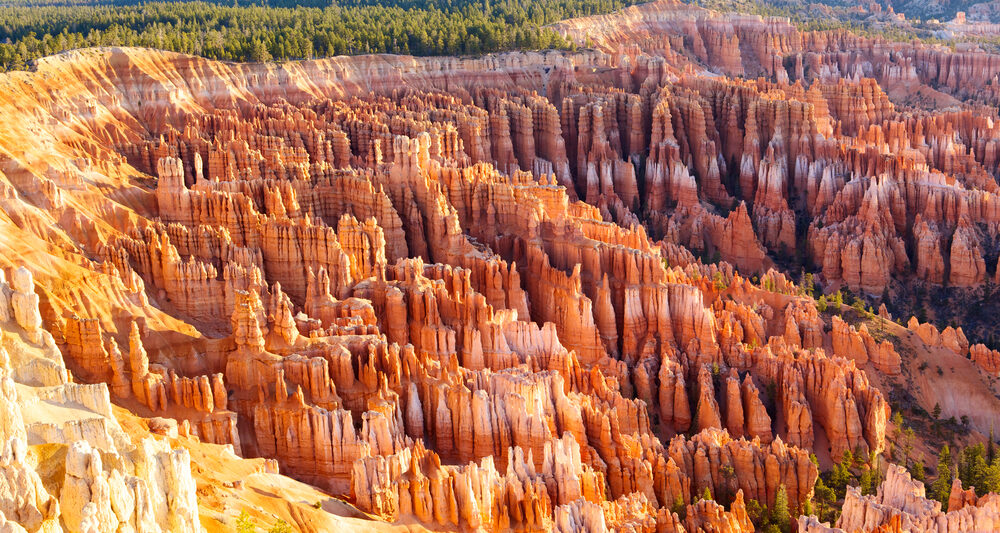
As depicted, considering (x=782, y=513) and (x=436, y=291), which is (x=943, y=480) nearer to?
(x=782, y=513)

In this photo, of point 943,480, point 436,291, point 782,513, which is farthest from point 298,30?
point 782,513

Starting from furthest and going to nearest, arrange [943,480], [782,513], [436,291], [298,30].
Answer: [298,30], [436,291], [943,480], [782,513]

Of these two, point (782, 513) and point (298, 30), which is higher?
point (298, 30)

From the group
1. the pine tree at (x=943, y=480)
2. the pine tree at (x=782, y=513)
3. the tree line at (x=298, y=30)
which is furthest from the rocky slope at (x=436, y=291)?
the tree line at (x=298, y=30)

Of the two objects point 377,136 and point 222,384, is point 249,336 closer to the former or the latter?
point 222,384

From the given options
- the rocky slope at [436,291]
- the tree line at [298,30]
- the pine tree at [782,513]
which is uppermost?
the tree line at [298,30]

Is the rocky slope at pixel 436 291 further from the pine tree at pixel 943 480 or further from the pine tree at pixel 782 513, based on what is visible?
the pine tree at pixel 943 480

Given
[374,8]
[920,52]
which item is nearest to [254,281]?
[374,8]
